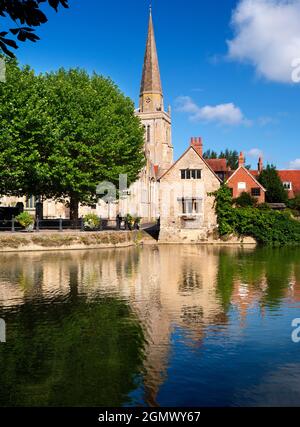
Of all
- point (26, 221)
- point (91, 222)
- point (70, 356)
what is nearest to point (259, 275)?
point (70, 356)

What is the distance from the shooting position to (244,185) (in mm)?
58344

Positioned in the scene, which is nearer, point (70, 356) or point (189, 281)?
point (70, 356)

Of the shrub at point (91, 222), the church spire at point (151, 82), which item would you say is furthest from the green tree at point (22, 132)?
the church spire at point (151, 82)

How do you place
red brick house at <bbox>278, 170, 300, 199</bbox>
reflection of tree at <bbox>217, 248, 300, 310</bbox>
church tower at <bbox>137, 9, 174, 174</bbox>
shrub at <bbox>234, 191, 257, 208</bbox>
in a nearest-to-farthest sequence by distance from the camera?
reflection of tree at <bbox>217, 248, 300, 310</bbox>
shrub at <bbox>234, 191, 257, 208</bbox>
red brick house at <bbox>278, 170, 300, 199</bbox>
church tower at <bbox>137, 9, 174, 174</bbox>

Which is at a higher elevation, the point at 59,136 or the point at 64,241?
the point at 59,136

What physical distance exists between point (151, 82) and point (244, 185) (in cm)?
7501

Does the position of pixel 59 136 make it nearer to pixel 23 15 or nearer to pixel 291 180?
pixel 23 15

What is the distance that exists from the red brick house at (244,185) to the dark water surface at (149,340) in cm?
3438

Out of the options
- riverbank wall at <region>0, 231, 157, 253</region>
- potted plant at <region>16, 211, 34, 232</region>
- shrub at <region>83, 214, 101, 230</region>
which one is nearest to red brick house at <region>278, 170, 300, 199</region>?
riverbank wall at <region>0, 231, 157, 253</region>

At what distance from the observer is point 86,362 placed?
10.9 meters

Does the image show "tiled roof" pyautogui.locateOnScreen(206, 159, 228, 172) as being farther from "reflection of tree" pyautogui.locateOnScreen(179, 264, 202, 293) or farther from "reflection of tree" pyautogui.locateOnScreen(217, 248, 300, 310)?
"reflection of tree" pyautogui.locateOnScreen(179, 264, 202, 293)

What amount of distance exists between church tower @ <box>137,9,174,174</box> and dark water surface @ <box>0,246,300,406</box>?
335 feet

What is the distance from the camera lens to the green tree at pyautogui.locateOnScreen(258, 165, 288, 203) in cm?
6103
